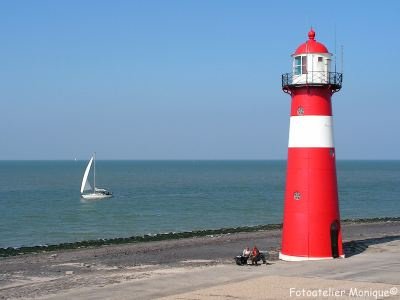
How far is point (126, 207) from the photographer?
6606 centimetres

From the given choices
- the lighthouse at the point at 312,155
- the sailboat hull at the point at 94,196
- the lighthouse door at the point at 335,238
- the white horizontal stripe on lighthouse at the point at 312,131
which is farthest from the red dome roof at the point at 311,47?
the sailboat hull at the point at 94,196

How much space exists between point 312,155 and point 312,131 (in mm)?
A: 815

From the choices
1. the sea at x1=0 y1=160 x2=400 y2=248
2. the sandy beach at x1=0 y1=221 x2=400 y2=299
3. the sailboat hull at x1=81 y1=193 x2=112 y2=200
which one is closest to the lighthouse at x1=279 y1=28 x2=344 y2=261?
the sandy beach at x1=0 y1=221 x2=400 y2=299

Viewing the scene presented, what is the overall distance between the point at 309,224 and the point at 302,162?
211cm

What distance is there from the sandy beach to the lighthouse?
0.95 metres

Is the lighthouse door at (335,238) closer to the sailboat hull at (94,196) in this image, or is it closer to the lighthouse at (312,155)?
the lighthouse at (312,155)

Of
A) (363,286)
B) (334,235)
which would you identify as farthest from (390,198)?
(363,286)

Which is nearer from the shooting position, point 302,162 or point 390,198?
point 302,162

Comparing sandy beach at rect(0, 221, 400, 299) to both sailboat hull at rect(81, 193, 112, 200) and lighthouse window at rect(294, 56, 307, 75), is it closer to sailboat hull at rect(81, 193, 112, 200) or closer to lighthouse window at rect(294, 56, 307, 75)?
lighthouse window at rect(294, 56, 307, 75)

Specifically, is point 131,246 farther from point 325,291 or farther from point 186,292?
point 325,291

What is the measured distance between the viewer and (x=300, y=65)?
2148 centimetres

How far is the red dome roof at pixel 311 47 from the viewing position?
21.3 meters

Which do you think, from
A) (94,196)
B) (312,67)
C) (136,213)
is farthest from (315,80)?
(94,196)

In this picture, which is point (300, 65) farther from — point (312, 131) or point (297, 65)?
point (312, 131)
